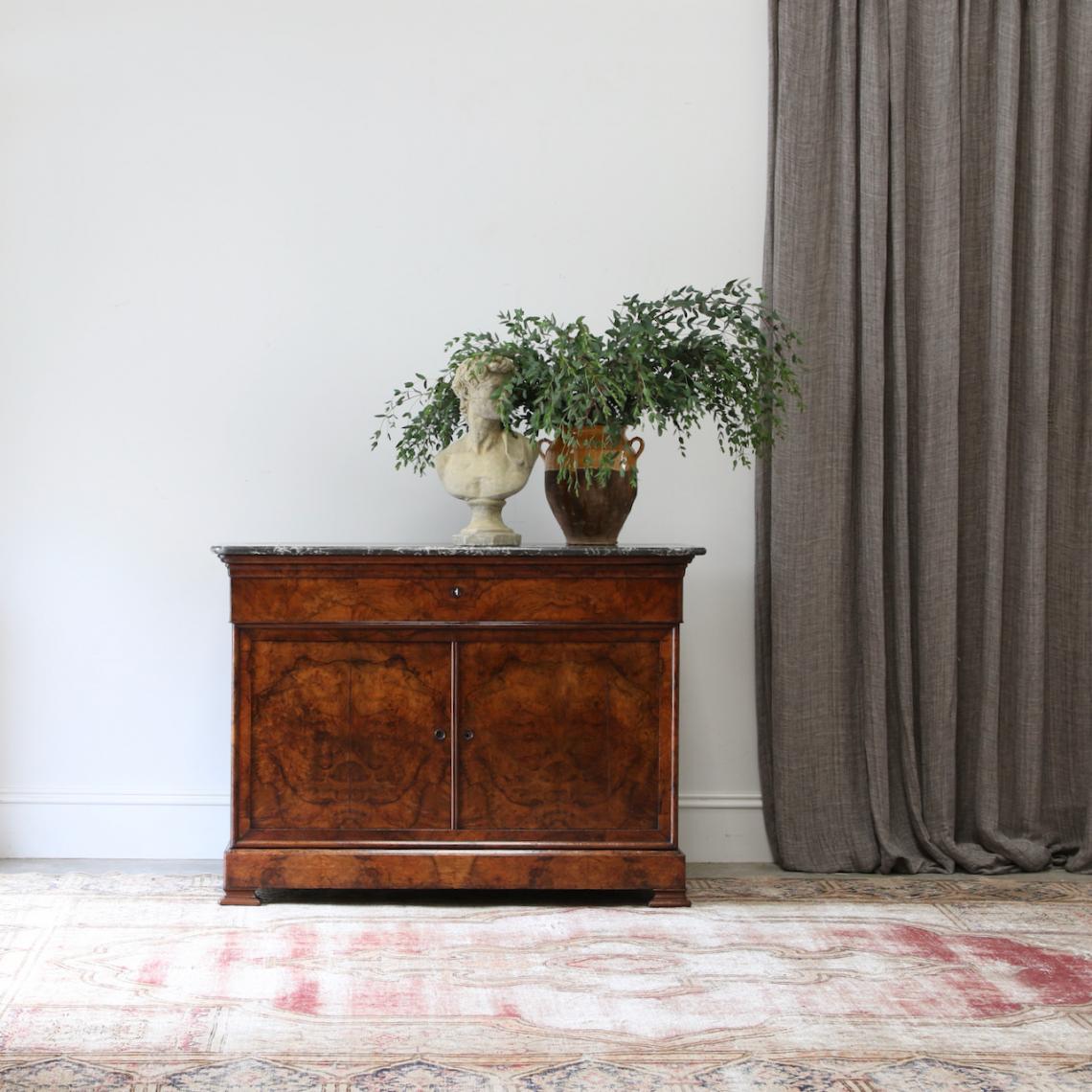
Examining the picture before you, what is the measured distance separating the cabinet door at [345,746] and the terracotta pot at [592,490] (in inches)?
16.1

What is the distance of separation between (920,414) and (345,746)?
1.66 metres

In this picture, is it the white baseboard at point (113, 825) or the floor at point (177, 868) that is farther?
the white baseboard at point (113, 825)

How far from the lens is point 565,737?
2770mm

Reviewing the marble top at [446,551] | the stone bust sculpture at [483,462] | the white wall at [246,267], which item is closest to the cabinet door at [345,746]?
the marble top at [446,551]

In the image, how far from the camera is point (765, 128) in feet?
10.7

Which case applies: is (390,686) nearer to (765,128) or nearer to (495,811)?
(495,811)

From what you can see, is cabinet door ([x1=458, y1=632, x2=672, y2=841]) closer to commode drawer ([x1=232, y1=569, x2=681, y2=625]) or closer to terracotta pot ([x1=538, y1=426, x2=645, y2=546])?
commode drawer ([x1=232, y1=569, x2=681, y2=625])

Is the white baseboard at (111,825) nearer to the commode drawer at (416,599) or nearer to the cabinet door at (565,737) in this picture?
the commode drawer at (416,599)

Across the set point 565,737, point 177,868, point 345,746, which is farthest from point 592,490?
point 177,868

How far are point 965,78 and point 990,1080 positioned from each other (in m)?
2.45

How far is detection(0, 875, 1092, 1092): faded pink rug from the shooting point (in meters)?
1.88

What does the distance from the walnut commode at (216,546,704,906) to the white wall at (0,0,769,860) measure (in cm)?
54

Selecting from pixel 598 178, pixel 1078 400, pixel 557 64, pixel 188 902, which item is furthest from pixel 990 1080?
pixel 557 64

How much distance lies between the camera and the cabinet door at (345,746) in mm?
2758
